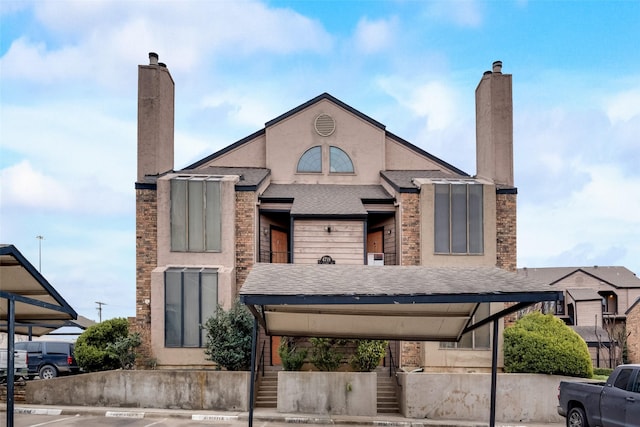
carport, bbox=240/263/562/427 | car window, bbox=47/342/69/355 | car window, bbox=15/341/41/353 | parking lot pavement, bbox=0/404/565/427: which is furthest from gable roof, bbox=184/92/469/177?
carport, bbox=240/263/562/427

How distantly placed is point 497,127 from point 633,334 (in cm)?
2629

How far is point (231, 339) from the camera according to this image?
56.1 ft

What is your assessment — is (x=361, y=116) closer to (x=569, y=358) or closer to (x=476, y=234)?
(x=476, y=234)

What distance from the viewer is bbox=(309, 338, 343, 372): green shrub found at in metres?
16.8

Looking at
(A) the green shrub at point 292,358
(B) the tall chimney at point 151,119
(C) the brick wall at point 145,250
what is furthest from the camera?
(B) the tall chimney at point 151,119

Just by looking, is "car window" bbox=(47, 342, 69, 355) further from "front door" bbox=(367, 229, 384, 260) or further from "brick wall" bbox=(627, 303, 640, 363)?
"brick wall" bbox=(627, 303, 640, 363)

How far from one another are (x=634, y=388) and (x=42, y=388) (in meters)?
15.8

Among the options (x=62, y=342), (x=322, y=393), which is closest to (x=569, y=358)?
(x=322, y=393)

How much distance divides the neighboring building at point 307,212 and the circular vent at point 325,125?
0.13 ft

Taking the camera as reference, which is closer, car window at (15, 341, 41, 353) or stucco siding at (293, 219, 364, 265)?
stucco siding at (293, 219, 364, 265)

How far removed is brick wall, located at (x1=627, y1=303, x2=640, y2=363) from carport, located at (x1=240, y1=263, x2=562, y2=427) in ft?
108

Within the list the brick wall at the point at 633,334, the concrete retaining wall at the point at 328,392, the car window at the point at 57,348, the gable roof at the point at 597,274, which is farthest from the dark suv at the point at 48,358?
the gable roof at the point at 597,274

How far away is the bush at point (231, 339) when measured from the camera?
671 inches

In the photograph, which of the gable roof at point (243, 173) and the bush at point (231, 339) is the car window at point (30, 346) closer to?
the bush at point (231, 339)
